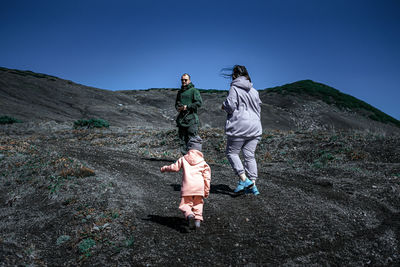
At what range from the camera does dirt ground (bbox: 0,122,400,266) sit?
3.33 metres

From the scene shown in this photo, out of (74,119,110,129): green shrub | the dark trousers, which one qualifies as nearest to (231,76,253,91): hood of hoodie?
the dark trousers

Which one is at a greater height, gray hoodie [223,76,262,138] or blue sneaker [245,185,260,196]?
gray hoodie [223,76,262,138]

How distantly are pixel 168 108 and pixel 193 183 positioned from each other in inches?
1834

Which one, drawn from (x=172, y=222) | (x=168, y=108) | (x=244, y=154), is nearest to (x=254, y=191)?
(x=244, y=154)

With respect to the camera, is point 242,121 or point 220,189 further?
point 220,189

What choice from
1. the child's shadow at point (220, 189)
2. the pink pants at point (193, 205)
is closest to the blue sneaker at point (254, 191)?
the child's shadow at point (220, 189)

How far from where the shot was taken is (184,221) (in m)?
4.27

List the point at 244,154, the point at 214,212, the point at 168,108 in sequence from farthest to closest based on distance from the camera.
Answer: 1. the point at 168,108
2. the point at 244,154
3. the point at 214,212

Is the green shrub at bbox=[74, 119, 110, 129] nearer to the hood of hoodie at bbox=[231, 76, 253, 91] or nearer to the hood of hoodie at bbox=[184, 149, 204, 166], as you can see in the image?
the hood of hoodie at bbox=[231, 76, 253, 91]

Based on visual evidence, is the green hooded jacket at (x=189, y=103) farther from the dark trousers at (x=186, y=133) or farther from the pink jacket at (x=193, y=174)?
the pink jacket at (x=193, y=174)

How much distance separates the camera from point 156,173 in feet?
24.1

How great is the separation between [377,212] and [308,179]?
2.35 meters

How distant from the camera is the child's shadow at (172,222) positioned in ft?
12.9

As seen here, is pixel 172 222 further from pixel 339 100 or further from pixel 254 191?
pixel 339 100
